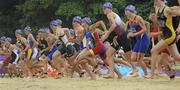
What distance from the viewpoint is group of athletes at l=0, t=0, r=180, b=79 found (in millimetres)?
11734

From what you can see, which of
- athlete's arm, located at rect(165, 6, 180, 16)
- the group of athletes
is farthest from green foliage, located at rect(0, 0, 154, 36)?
athlete's arm, located at rect(165, 6, 180, 16)

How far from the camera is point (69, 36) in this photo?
1627 centimetres

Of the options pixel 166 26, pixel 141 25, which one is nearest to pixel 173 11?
pixel 166 26

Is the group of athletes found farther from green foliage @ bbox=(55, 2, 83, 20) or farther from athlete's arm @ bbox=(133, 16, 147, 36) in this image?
green foliage @ bbox=(55, 2, 83, 20)

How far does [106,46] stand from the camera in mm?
13875

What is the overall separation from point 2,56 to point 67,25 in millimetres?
8679

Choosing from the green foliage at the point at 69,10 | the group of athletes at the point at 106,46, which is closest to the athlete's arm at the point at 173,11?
the group of athletes at the point at 106,46

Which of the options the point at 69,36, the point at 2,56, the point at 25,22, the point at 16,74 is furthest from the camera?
the point at 25,22

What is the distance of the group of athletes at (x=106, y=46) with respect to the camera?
1173cm

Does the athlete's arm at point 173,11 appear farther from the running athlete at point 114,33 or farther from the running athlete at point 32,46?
the running athlete at point 32,46

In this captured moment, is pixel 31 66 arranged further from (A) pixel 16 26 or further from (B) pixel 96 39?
(A) pixel 16 26

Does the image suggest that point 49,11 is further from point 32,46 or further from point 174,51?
point 174,51

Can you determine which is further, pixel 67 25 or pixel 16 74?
pixel 67 25

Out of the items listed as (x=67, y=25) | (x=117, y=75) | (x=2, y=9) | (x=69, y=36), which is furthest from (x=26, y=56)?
(x=2, y=9)
